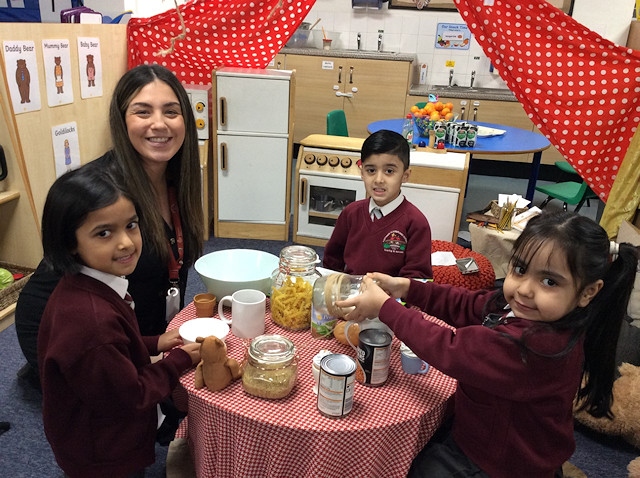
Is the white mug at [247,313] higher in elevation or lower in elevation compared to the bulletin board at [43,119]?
lower

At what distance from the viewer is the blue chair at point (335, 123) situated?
14.3 feet

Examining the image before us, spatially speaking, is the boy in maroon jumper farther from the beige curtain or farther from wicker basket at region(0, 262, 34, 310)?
wicker basket at region(0, 262, 34, 310)

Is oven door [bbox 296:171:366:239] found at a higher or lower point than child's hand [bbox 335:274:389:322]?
lower

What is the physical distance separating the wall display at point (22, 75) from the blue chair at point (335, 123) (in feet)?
7.39

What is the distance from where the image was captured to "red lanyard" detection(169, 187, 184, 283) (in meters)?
1.85

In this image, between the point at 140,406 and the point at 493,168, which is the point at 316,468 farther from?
the point at 493,168

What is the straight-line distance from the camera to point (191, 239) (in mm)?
1968

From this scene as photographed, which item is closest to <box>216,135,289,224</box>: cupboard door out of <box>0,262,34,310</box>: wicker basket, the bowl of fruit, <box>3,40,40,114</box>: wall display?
the bowl of fruit

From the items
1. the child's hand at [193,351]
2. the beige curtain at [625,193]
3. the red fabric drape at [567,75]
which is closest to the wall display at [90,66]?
the red fabric drape at [567,75]

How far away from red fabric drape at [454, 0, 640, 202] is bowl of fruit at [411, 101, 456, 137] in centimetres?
127

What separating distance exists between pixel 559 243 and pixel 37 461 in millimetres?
1888

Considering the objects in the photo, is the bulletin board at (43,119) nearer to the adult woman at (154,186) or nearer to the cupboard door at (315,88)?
the adult woman at (154,186)

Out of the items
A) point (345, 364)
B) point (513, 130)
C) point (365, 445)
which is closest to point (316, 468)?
point (365, 445)

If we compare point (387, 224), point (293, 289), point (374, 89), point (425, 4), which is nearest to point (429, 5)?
point (425, 4)
